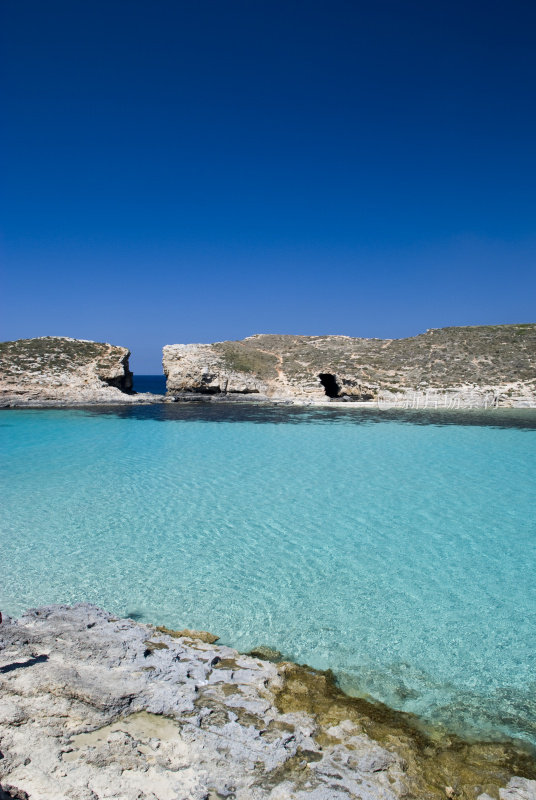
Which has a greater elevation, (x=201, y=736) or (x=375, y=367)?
(x=375, y=367)

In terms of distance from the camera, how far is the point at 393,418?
29.1 metres

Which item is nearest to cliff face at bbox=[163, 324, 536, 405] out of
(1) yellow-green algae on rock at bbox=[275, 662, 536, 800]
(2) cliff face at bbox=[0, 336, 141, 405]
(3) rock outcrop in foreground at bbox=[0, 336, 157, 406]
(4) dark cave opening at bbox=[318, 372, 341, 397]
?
(4) dark cave opening at bbox=[318, 372, 341, 397]

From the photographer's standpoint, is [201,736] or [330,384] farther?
[330,384]

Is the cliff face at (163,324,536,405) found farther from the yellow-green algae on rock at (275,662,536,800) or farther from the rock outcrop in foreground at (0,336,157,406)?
the yellow-green algae on rock at (275,662,536,800)

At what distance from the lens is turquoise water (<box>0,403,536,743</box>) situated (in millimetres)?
4953

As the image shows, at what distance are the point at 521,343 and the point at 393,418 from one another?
996 inches

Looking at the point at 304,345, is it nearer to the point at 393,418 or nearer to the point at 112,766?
the point at 393,418

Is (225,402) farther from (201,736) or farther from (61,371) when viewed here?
(201,736)

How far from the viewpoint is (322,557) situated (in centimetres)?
763

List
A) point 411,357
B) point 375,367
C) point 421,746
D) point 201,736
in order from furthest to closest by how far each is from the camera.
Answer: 1. point 411,357
2. point 375,367
3. point 421,746
4. point 201,736

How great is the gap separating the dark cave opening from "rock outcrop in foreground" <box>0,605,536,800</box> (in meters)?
40.4

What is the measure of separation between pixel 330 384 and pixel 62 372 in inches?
1013

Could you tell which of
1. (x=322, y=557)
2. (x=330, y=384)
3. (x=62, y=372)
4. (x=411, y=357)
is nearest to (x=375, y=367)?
(x=411, y=357)

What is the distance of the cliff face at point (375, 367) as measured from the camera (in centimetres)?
4034
